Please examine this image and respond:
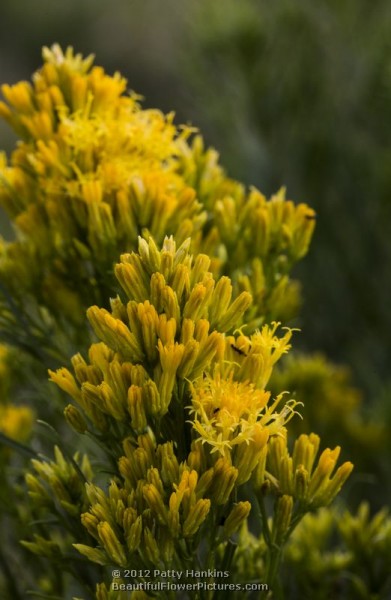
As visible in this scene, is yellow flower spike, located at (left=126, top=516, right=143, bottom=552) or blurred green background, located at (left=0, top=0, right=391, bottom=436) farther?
blurred green background, located at (left=0, top=0, right=391, bottom=436)

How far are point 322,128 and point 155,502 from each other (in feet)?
6.45

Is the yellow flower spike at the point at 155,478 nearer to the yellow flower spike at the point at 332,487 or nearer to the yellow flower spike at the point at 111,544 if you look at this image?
the yellow flower spike at the point at 111,544

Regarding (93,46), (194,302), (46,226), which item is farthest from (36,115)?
(93,46)

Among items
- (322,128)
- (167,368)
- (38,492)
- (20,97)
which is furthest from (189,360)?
(322,128)

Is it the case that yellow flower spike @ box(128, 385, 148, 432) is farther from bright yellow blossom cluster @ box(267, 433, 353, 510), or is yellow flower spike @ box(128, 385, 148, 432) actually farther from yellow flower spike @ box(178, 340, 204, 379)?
bright yellow blossom cluster @ box(267, 433, 353, 510)

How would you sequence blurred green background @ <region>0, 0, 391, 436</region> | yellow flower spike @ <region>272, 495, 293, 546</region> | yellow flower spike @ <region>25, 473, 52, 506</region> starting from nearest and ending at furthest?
yellow flower spike @ <region>272, 495, 293, 546</region>
yellow flower spike @ <region>25, 473, 52, 506</region>
blurred green background @ <region>0, 0, 391, 436</region>

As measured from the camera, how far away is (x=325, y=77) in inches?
112

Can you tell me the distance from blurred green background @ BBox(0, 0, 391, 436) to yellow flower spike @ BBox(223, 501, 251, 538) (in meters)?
1.34

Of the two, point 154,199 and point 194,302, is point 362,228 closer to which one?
point 154,199

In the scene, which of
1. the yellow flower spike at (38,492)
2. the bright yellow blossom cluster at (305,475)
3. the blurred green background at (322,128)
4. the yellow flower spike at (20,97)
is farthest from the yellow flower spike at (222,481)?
the blurred green background at (322,128)

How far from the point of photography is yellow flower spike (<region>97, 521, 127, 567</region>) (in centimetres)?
90

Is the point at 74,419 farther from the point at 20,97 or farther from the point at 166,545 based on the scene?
the point at 20,97

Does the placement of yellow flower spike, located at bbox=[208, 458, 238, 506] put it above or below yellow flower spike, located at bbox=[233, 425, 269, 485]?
below

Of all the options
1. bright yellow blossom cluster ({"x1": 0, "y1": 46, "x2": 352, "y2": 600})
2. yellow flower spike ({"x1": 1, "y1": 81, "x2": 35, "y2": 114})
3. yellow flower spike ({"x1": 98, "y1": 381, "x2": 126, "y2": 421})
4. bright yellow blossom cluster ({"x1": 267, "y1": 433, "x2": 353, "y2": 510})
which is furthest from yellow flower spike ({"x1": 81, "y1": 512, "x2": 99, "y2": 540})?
yellow flower spike ({"x1": 1, "y1": 81, "x2": 35, "y2": 114})
